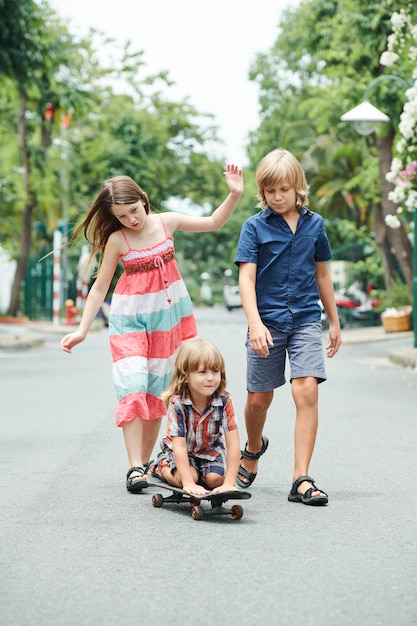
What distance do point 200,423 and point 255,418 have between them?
0.62 meters

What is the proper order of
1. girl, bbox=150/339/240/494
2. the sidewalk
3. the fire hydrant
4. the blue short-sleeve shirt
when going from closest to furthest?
girl, bbox=150/339/240/494, the blue short-sleeve shirt, the sidewalk, the fire hydrant

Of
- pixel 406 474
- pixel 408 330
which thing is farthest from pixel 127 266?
pixel 408 330

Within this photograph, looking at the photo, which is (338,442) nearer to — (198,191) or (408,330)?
(408,330)

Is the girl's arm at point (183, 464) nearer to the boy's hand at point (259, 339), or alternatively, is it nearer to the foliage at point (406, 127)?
the boy's hand at point (259, 339)

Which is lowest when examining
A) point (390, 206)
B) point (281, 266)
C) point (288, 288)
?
point (288, 288)

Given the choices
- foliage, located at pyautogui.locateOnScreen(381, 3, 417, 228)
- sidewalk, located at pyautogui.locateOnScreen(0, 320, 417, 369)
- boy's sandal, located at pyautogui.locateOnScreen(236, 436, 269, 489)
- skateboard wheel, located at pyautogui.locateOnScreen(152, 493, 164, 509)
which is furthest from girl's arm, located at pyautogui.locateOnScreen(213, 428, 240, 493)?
foliage, located at pyautogui.locateOnScreen(381, 3, 417, 228)

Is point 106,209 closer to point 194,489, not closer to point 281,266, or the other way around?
point 281,266

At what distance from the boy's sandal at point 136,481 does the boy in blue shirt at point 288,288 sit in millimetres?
725

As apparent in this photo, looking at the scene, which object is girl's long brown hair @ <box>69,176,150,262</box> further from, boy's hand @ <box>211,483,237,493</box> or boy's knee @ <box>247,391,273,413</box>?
boy's hand @ <box>211,483,237,493</box>

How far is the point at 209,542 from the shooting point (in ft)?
16.2

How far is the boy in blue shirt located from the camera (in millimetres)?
5918

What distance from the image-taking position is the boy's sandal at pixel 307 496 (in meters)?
5.76

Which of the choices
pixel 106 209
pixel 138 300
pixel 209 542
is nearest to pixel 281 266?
pixel 138 300

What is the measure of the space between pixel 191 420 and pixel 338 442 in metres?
2.91
